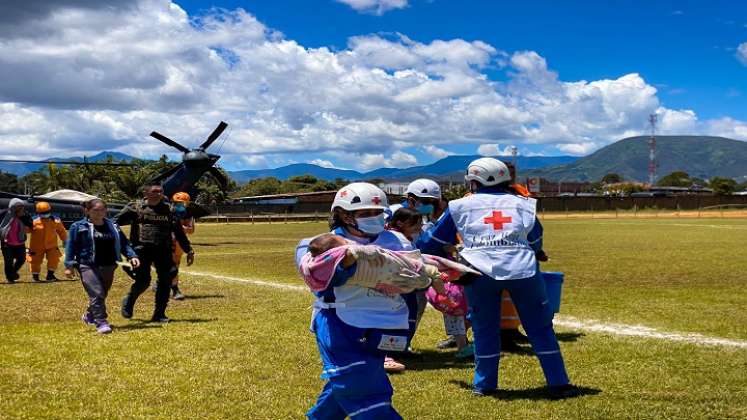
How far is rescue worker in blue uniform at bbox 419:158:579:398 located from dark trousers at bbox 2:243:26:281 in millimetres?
16214


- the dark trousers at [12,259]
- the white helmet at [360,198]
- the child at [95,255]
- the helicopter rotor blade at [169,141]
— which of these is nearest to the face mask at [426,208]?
the white helmet at [360,198]

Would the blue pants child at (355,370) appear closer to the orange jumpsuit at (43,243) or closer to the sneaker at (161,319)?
the sneaker at (161,319)

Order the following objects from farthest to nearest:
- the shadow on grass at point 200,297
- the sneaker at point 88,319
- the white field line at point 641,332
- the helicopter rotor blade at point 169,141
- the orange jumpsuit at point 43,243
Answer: the helicopter rotor blade at point 169,141
the orange jumpsuit at point 43,243
the shadow on grass at point 200,297
the sneaker at point 88,319
the white field line at point 641,332

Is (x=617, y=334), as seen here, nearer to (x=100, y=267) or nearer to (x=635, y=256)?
(x=100, y=267)

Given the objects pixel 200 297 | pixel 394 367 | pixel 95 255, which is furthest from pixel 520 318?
pixel 200 297

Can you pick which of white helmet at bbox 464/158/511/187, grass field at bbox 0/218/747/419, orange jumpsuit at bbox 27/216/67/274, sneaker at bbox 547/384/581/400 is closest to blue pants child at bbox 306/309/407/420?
grass field at bbox 0/218/747/419

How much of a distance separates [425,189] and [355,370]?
4383 millimetres

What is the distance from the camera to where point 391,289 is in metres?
4.45

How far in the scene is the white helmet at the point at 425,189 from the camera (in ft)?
28.0

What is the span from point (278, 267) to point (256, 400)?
1527 cm

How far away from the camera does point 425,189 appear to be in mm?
8570

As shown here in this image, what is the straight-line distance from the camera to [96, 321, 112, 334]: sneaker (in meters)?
10.7

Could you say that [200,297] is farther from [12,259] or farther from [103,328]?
[12,259]

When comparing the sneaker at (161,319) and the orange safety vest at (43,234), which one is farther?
the orange safety vest at (43,234)
